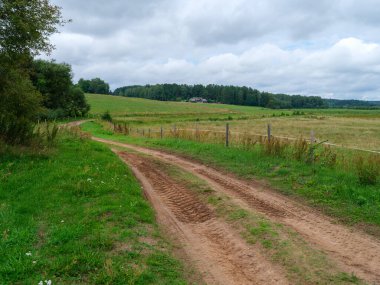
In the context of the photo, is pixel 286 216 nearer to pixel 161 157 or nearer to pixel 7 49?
pixel 161 157

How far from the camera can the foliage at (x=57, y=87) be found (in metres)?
57.3

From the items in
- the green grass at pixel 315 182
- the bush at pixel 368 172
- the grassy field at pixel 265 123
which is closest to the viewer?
the green grass at pixel 315 182

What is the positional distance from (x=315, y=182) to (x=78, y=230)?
707cm


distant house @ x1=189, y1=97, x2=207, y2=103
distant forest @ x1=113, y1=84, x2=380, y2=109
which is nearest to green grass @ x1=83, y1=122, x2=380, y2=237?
distant house @ x1=189, y1=97, x2=207, y2=103

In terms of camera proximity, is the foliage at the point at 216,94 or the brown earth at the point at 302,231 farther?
the foliage at the point at 216,94

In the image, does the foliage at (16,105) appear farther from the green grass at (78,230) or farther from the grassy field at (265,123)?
the grassy field at (265,123)

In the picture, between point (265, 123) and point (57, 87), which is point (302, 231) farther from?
point (265, 123)

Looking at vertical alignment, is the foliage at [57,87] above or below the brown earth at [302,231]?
above

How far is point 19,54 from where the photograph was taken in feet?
45.5

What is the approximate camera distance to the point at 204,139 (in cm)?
2155

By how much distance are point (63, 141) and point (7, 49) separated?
610 centimetres

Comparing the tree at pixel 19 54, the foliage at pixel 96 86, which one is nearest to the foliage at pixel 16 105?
the tree at pixel 19 54

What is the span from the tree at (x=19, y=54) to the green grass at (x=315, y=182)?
758 centimetres

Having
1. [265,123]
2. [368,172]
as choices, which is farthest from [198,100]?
[368,172]
